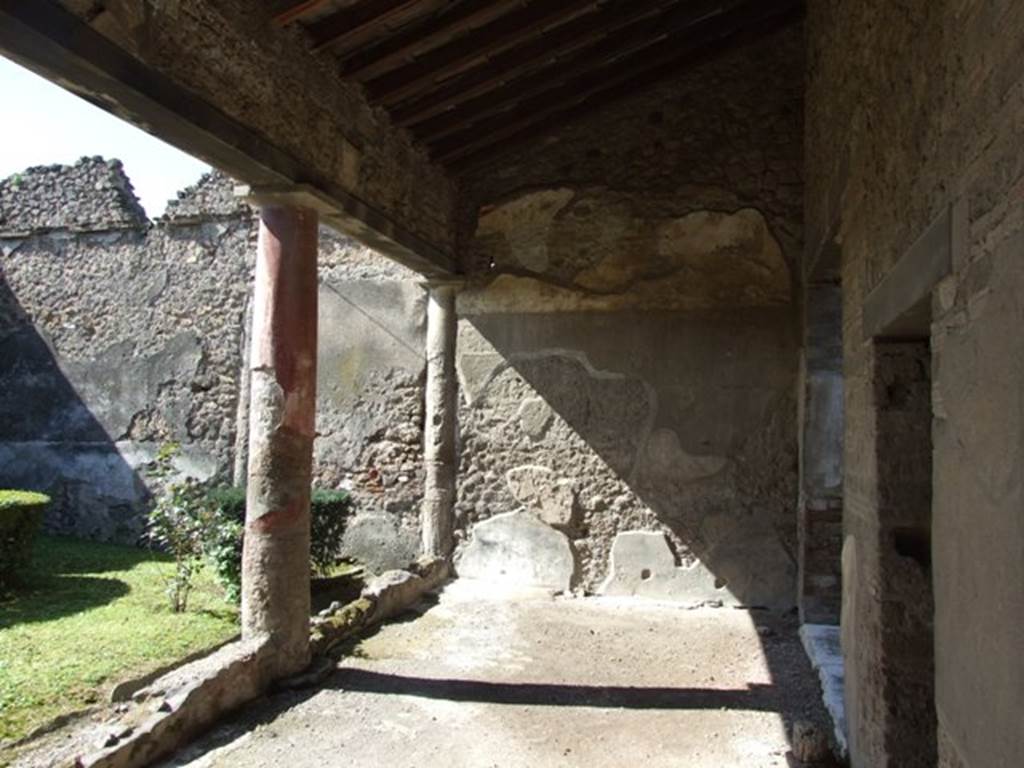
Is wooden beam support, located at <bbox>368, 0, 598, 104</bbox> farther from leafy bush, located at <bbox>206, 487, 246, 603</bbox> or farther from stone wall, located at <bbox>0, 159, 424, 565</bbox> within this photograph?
leafy bush, located at <bbox>206, 487, 246, 603</bbox>

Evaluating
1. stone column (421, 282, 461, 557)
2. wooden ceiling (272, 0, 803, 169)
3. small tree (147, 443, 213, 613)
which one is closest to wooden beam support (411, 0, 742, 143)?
wooden ceiling (272, 0, 803, 169)

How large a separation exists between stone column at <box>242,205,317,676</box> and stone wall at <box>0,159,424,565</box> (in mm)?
2729

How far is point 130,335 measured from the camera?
28.4 feet

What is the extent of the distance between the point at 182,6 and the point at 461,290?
3664 millimetres

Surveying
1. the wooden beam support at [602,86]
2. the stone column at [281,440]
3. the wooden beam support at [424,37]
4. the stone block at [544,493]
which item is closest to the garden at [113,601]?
the stone column at [281,440]

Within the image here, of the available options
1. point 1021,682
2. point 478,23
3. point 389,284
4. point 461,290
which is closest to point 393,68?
point 478,23

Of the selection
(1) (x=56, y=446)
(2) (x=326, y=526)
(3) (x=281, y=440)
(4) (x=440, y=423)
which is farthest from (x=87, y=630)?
(1) (x=56, y=446)

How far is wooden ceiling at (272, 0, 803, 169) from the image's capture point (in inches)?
163

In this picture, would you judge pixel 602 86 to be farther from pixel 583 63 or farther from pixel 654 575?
pixel 654 575

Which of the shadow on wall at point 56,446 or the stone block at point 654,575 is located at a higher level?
the shadow on wall at point 56,446

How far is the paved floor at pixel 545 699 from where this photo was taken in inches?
130

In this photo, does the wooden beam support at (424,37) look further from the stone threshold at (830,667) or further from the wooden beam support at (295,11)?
the stone threshold at (830,667)

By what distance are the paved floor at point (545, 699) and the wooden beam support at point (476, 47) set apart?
329 centimetres

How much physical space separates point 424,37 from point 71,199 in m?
6.60
